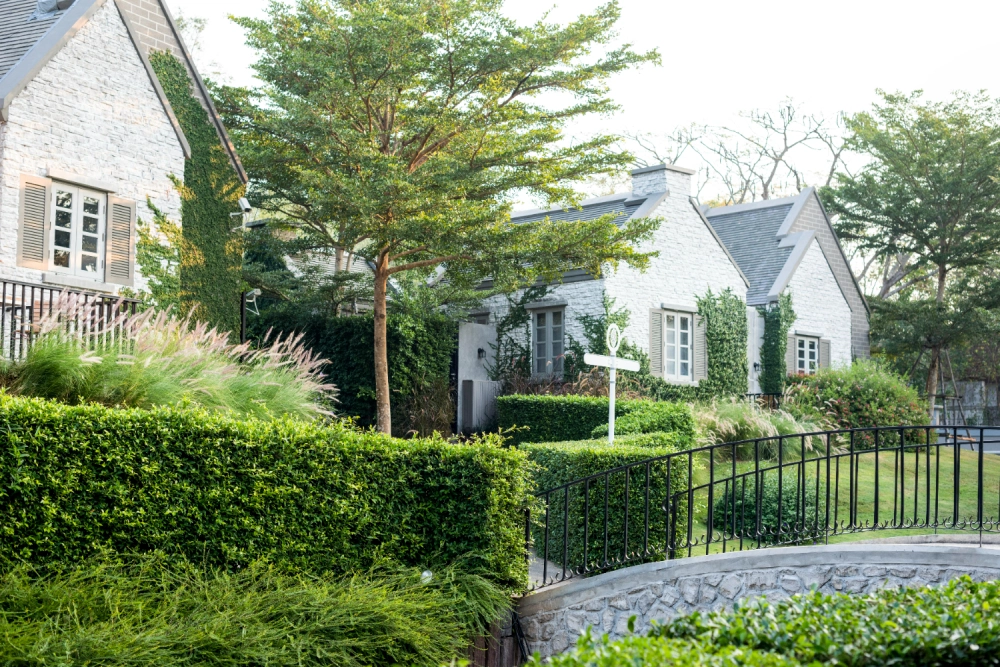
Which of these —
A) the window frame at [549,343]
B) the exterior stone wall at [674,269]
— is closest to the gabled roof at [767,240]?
the exterior stone wall at [674,269]

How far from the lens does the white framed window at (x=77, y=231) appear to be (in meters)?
13.2

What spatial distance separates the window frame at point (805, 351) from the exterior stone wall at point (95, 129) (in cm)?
1586

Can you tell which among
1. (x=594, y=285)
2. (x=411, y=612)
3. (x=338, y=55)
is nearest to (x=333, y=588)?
(x=411, y=612)

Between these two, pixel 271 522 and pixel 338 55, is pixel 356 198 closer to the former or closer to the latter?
pixel 338 55

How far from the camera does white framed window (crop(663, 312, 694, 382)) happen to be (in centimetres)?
2131

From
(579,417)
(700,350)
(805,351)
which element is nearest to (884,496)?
(579,417)

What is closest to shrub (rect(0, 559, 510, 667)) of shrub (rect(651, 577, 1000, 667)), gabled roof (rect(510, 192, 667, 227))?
shrub (rect(651, 577, 1000, 667))

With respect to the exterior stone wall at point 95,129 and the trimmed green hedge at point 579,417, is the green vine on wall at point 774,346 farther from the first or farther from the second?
the exterior stone wall at point 95,129

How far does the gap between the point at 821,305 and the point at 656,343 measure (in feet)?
22.5

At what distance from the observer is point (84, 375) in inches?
322

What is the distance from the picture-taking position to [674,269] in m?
21.4

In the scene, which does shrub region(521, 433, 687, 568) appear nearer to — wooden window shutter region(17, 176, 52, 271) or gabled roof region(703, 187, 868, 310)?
wooden window shutter region(17, 176, 52, 271)

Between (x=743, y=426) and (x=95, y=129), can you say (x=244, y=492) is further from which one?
(x=743, y=426)

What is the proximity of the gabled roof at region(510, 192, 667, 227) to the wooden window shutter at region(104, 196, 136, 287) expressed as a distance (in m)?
8.80
